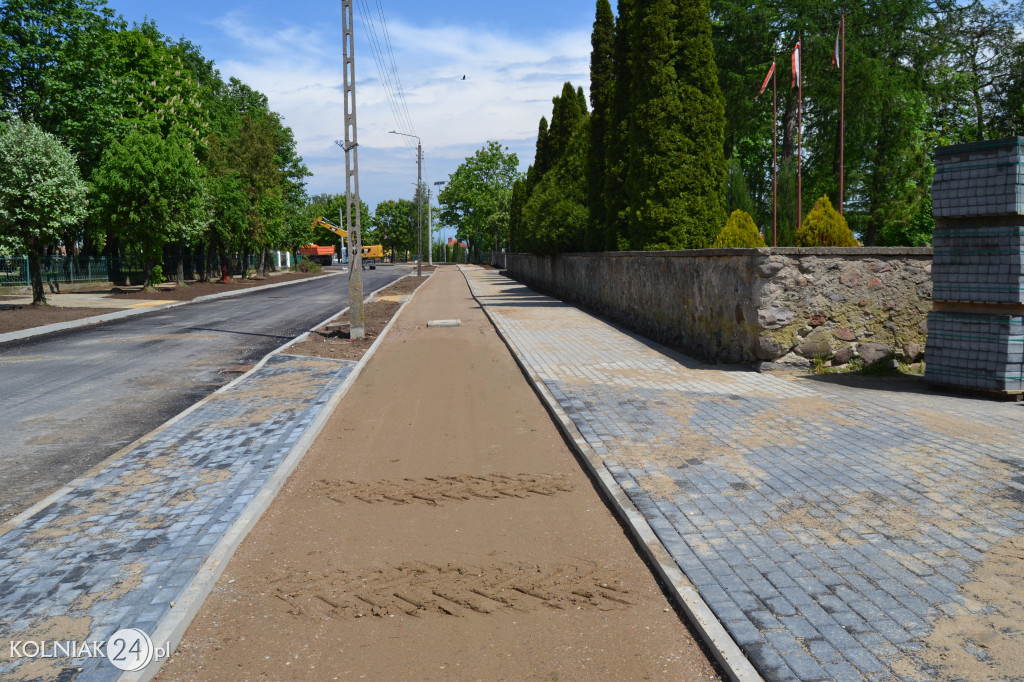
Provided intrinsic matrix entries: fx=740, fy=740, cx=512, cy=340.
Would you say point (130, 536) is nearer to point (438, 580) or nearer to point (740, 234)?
point (438, 580)

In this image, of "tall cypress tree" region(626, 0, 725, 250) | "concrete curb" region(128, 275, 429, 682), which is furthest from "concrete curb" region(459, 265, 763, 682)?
"tall cypress tree" region(626, 0, 725, 250)

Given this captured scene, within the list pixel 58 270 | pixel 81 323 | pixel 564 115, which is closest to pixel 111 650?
pixel 81 323

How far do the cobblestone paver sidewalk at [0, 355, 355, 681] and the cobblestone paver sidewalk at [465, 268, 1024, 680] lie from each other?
3030 millimetres

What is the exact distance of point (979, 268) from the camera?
9117 mm

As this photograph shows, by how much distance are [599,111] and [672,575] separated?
88.3ft

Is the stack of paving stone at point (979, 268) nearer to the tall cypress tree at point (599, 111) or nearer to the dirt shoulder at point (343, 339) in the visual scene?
the dirt shoulder at point (343, 339)

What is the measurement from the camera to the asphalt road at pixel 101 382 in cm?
726

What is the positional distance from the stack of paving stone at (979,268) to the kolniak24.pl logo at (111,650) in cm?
923

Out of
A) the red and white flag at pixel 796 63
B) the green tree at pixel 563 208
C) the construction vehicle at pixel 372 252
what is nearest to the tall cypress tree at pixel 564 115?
the green tree at pixel 563 208

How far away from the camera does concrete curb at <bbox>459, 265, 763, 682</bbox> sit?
3.42m

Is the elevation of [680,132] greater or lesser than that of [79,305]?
greater

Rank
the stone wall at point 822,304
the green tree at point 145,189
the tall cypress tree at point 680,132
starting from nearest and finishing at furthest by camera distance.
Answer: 1. the stone wall at point 822,304
2. the tall cypress tree at point 680,132
3. the green tree at point 145,189

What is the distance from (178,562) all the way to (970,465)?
20.0 feet

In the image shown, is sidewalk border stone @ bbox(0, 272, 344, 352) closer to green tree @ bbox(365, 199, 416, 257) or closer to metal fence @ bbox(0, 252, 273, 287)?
metal fence @ bbox(0, 252, 273, 287)
